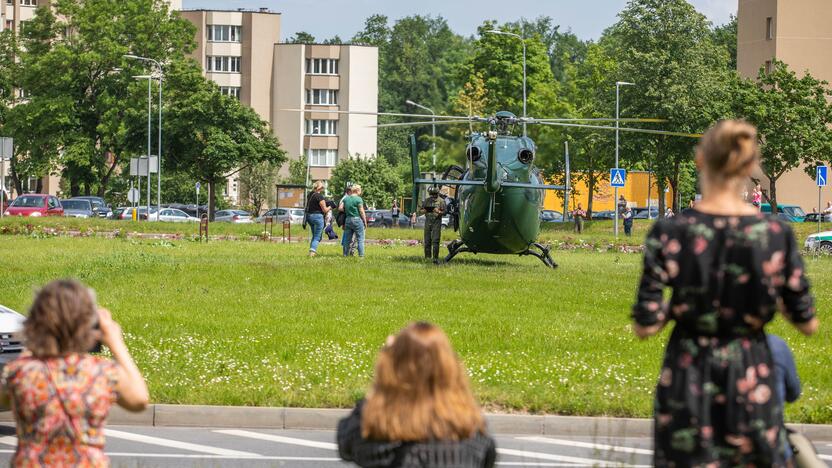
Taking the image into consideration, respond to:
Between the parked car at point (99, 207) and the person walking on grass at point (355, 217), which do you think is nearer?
the person walking on grass at point (355, 217)

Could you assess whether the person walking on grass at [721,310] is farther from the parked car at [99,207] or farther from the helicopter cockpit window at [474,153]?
the parked car at [99,207]

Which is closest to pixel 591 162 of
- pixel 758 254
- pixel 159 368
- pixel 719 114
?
pixel 719 114

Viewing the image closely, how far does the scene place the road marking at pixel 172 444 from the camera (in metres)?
10.9

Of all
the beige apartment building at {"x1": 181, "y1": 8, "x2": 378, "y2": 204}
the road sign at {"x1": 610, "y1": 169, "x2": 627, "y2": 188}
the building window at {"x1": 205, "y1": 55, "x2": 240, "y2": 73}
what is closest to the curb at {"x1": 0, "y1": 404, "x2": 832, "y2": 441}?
the road sign at {"x1": 610, "y1": 169, "x2": 627, "y2": 188}

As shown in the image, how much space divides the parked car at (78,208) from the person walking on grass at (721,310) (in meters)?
70.2

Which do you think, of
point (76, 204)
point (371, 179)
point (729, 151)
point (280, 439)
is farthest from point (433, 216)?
point (371, 179)

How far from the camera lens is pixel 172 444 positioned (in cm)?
1131

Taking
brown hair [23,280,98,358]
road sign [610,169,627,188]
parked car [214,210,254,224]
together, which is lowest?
parked car [214,210,254,224]

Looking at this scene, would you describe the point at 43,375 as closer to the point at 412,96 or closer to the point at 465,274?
the point at 465,274

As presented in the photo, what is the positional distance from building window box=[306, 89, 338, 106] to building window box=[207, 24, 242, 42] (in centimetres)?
728

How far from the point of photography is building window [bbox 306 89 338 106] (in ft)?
391

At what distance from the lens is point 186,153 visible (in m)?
75.9

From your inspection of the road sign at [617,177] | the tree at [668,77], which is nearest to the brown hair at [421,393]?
the road sign at [617,177]

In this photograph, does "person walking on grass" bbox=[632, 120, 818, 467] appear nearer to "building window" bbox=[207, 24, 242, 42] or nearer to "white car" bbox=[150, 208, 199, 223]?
"white car" bbox=[150, 208, 199, 223]
